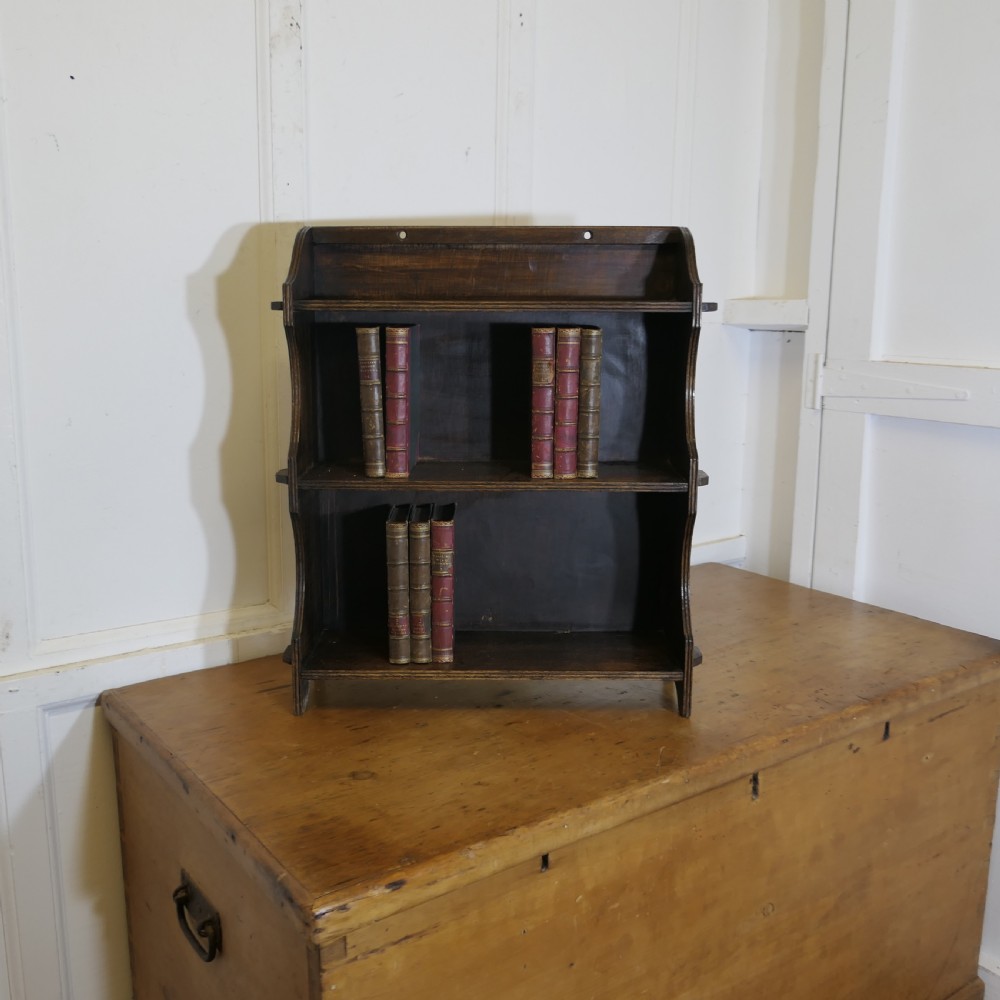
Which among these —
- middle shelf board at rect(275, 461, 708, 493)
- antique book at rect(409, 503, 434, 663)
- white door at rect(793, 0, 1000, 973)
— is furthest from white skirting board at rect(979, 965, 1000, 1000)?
antique book at rect(409, 503, 434, 663)

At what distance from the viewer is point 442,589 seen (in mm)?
1604

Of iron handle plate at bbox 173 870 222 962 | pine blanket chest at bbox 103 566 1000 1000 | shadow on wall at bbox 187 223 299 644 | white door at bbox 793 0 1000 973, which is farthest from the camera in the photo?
white door at bbox 793 0 1000 973

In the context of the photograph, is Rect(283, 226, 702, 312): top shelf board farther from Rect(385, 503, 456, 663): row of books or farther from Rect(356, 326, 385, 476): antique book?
Rect(385, 503, 456, 663): row of books

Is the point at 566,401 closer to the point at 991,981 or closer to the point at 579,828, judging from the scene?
the point at 579,828

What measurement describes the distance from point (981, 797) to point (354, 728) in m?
1.25

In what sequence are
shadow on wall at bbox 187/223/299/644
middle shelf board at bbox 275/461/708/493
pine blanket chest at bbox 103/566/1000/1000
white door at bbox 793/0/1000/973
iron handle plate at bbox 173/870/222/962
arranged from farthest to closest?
1. white door at bbox 793/0/1000/973
2. shadow on wall at bbox 187/223/299/644
3. middle shelf board at bbox 275/461/708/493
4. iron handle plate at bbox 173/870/222/962
5. pine blanket chest at bbox 103/566/1000/1000

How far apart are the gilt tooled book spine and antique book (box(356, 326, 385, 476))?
11 millimetres

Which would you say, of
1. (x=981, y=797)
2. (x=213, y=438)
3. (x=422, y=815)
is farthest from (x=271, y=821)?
(x=981, y=797)

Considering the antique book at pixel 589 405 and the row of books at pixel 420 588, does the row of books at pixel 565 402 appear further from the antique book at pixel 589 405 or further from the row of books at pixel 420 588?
the row of books at pixel 420 588

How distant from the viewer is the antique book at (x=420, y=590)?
158 centimetres

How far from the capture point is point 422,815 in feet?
4.24

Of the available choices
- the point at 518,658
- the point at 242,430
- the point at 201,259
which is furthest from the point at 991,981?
the point at 201,259

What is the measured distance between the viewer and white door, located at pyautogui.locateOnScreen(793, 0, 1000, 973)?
6.43ft

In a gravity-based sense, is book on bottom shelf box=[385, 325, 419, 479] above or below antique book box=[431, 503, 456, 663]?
above
